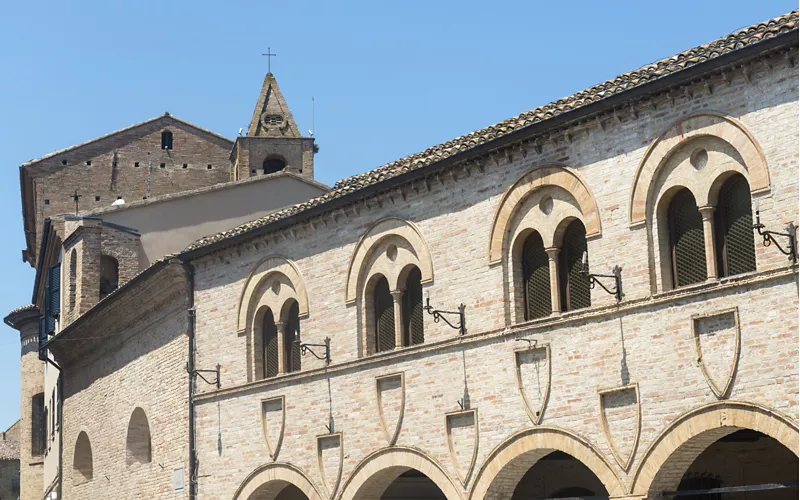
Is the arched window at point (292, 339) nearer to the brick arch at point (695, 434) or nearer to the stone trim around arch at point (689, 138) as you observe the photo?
the stone trim around arch at point (689, 138)

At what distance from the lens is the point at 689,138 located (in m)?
13.7

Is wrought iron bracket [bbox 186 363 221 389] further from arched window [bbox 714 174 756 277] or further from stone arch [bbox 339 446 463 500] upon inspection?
arched window [bbox 714 174 756 277]

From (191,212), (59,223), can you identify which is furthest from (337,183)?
(59,223)

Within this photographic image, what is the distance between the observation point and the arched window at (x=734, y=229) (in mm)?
13305

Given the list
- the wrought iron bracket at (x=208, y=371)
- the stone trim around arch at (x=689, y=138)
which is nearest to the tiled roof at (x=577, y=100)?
the stone trim around arch at (x=689, y=138)

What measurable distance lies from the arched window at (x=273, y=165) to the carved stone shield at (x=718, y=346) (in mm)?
22728

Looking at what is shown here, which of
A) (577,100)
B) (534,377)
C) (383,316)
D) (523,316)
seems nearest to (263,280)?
(383,316)

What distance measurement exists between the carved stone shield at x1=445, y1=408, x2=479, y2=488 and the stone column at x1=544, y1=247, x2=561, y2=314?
74.6 inches

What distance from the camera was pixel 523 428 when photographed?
50.8 feet

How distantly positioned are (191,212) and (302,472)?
10.2m

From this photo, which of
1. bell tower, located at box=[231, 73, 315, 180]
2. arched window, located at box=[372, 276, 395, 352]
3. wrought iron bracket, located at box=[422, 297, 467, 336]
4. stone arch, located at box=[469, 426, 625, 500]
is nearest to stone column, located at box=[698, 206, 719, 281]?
stone arch, located at box=[469, 426, 625, 500]

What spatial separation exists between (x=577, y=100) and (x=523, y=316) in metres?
2.80

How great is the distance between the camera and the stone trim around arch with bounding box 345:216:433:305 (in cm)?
1744

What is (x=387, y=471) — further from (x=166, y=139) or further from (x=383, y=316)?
(x=166, y=139)
